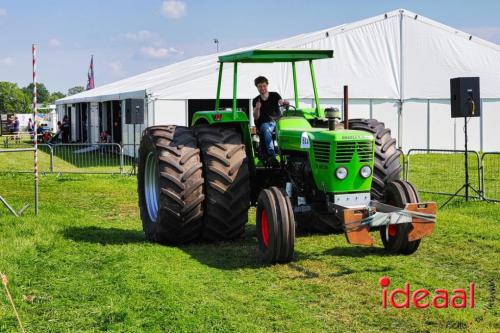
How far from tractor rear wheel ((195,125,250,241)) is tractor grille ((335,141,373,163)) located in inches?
49.7

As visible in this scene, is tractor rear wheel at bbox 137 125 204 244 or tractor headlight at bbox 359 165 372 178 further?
tractor rear wheel at bbox 137 125 204 244

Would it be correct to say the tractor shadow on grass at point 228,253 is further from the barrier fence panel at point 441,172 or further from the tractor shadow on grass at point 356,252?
the barrier fence panel at point 441,172

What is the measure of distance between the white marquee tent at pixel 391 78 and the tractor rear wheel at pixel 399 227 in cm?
1458

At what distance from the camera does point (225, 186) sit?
756 centimetres

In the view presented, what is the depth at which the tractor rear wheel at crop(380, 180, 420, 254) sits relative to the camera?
7055 mm

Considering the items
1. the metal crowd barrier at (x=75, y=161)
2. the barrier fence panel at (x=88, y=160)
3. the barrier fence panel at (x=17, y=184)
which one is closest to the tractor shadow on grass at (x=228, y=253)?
the barrier fence panel at (x=17, y=184)

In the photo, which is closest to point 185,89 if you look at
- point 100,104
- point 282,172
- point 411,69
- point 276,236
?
point 411,69

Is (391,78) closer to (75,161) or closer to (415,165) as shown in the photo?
(415,165)

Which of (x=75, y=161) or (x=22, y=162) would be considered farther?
Result: (x=22, y=162)

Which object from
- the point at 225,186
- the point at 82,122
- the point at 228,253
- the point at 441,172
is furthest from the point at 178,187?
the point at 82,122

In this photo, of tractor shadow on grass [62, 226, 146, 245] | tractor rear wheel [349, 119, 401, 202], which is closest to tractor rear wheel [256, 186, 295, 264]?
tractor rear wheel [349, 119, 401, 202]

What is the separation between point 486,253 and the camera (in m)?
7.50

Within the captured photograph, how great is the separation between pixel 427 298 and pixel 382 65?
18.7m

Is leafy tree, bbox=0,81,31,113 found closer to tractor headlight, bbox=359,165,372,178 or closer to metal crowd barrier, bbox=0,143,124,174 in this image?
metal crowd barrier, bbox=0,143,124,174
